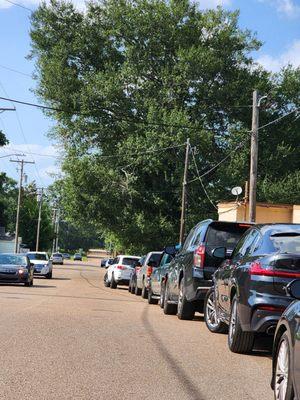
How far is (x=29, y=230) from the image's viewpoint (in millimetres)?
99938

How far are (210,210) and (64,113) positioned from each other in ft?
37.3

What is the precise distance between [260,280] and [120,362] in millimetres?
2020

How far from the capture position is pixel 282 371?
5.99m

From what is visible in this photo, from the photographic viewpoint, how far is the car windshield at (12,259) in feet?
88.0

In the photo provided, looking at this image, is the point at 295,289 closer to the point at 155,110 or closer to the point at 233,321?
the point at 233,321

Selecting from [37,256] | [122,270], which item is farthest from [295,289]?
[37,256]

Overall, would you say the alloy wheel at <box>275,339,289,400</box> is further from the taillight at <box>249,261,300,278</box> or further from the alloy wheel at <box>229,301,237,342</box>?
the alloy wheel at <box>229,301,237,342</box>

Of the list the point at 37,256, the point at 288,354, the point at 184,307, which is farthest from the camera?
the point at 37,256

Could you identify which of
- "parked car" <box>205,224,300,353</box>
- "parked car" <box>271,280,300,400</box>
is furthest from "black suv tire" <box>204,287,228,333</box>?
"parked car" <box>271,280,300,400</box>

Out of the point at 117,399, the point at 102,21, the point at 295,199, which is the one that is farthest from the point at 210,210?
the point at 117,399

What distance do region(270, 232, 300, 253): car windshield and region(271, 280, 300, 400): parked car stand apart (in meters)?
2.85

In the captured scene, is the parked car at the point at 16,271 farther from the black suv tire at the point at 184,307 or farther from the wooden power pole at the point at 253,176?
the black suv tire at the point at 184,307

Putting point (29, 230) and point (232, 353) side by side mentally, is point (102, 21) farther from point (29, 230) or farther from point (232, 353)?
point (29, 230)

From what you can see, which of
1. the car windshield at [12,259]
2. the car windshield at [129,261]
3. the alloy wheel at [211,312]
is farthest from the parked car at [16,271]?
the alloy wheel at [211,312]
